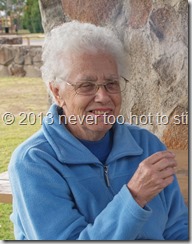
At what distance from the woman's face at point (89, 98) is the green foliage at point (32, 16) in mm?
234

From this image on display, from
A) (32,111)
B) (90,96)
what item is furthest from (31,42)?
(90,96)

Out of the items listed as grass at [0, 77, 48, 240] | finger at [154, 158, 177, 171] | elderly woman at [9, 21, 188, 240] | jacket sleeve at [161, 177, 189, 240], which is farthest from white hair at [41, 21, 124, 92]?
jacket sleeve at [161, 177, 189, 240]

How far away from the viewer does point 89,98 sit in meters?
0.86

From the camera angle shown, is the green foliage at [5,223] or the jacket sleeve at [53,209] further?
the green foliage at [5,223]

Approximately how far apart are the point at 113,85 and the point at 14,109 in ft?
0.90

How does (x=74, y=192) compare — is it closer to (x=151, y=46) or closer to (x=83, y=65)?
(x=83, y=65)

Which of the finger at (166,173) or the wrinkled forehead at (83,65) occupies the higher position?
the wrinkled forehead at (83,65)

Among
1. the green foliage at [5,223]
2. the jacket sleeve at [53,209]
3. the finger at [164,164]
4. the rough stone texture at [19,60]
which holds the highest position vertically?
the rough stone texture at [19,60]

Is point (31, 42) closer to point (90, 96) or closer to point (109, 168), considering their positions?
point (90, 96)

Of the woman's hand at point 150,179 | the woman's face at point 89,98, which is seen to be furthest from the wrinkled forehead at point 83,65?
the woman's hand at point 150,179

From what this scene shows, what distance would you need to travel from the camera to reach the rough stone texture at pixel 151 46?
102cm

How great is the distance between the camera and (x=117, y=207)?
0.81 m

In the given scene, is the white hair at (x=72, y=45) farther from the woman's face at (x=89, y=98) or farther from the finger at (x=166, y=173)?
the finger at (x=166, y=173)

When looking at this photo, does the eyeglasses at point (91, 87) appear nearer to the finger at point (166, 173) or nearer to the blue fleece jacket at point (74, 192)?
the blue fleece jacket at point (74, 192)
